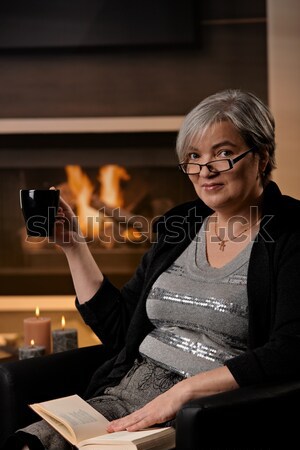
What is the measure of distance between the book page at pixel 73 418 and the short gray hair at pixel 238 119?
2.01 ft

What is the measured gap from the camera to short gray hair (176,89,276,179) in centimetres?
163

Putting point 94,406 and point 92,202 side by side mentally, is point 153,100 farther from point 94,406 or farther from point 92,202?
point 94,406

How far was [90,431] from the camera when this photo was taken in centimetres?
147

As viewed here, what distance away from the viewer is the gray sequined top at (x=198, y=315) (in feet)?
5.10

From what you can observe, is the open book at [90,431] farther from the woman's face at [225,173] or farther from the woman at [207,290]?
the woman's face at [225,173]

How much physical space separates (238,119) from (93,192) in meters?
1.90

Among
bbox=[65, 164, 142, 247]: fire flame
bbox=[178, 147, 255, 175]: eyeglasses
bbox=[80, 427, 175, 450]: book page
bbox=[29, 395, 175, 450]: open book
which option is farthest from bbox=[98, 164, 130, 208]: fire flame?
bbox=[80, 427, 175, 450]: book page

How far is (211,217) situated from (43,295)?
1.81 meters

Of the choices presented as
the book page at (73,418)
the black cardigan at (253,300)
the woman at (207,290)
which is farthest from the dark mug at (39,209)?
the book page at (73,418)

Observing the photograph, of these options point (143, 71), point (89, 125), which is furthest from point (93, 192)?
point (143, 71)

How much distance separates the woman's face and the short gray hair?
0.05 ft

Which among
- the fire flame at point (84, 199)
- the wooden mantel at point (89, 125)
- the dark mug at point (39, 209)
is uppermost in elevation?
the wooden mantel at point (89, 125)

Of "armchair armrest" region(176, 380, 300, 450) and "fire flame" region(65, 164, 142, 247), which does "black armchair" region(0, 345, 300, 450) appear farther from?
"fire flame" region(65, 164, 142, 247)

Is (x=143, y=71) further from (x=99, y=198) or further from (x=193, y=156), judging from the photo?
(x=193, y=156)
